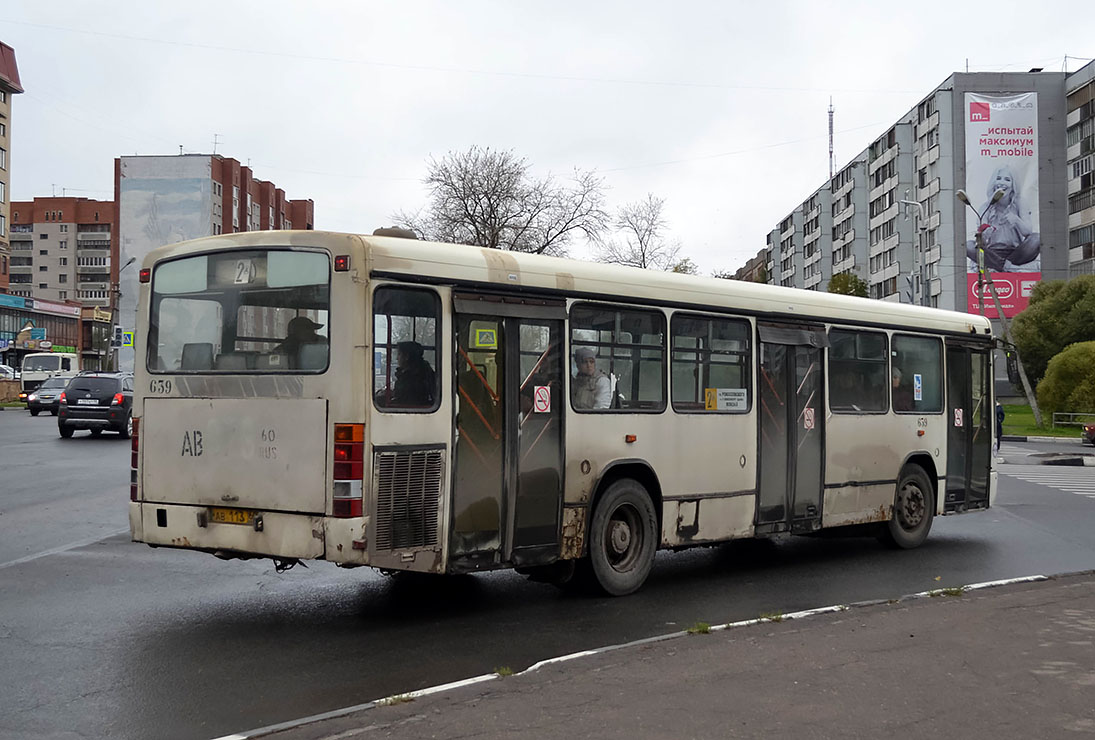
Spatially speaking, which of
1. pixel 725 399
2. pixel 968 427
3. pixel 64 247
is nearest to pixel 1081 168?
pixel 968 427

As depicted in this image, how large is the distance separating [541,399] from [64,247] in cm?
17203

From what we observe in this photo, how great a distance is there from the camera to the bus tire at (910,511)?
13320mm

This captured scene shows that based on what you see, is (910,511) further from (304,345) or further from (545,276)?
(304,345)

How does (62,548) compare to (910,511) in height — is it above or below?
below

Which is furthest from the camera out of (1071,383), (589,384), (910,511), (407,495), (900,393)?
(1071,383)

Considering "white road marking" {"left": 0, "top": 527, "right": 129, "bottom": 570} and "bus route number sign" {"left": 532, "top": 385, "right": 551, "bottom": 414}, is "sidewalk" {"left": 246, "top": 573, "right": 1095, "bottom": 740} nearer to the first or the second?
→ "bus route number sign" {"left": 532, "top": 385, "right": 551, "bottom": 414}

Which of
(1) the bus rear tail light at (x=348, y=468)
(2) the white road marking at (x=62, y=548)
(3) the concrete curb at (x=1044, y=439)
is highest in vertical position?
(1) the bus rear tail light at (x=348, y=468)

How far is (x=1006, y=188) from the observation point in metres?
86.4

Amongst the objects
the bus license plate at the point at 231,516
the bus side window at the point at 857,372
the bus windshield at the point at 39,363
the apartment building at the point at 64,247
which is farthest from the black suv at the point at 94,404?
the apartment building at the point at 64,247

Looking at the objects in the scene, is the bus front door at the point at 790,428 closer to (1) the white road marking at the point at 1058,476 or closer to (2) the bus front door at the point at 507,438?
(2) the bus front door at the point at 507,438

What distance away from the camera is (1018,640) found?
7625 mm

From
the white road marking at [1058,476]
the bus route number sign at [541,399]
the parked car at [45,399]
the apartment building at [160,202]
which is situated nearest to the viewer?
the bus route number sign at [541,399]

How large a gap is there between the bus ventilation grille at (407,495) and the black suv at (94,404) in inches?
969

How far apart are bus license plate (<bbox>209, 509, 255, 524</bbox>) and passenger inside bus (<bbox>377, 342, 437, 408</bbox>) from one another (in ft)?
4.09
